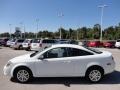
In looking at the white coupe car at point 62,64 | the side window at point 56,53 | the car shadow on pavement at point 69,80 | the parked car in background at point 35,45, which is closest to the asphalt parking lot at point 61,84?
the car shadow on pavement at point 69,80

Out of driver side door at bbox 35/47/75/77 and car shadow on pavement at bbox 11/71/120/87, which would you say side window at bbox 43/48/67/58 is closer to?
driver side door at bbox 35/47/75/77

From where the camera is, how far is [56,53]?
9922mm

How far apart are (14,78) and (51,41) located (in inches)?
874

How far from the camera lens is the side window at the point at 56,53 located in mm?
9831

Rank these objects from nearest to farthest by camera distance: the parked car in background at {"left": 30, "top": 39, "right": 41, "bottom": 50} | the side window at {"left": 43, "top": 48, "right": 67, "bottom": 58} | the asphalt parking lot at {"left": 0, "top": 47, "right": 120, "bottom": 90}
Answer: the asphalt parking lot at {"left": 0, "top": 47, "right": 120, "bottom": 90} → the side window at {"left": 43, "top": 48, "right": 67, "bottom": 58} → the parked car in background at {"left": 30, "top": 39, "right": 41, "bottom": 50}

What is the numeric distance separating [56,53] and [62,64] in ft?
1.70

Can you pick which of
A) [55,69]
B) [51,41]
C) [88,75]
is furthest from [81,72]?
[51,41]

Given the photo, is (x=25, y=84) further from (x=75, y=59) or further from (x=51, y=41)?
(x=51, y=41)

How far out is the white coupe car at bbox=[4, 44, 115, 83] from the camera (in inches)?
382

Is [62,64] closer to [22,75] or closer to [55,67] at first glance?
[55,67]

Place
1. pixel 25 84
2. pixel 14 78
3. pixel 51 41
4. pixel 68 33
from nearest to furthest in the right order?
1. pixel 25 84
2. pixel 14 78
3. pixel 51 41
4. pixel 68 33

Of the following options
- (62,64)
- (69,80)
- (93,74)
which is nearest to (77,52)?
(62,64)

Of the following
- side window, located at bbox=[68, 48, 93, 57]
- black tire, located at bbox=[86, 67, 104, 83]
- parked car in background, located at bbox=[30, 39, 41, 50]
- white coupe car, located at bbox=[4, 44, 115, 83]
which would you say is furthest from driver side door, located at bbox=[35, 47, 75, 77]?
parked car in background, located at bbox=[30, 39, 41, 50]

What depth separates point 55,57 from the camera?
9.80 metres
